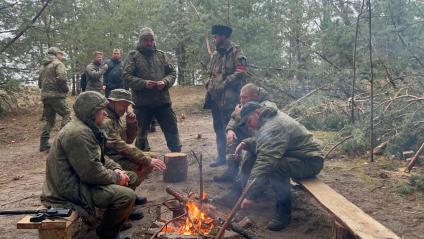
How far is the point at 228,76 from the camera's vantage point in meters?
7.00

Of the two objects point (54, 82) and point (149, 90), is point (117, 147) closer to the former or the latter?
point (149, 90)

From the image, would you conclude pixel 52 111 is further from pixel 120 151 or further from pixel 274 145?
pixel 274 145

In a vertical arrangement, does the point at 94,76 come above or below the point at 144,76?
above

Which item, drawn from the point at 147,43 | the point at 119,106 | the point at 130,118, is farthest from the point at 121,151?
the point at 147,43

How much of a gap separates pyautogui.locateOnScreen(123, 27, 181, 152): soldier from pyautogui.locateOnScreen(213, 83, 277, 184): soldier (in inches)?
49.9

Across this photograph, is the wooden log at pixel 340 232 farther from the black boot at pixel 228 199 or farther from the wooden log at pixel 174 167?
the wooden log at pixel 174 167

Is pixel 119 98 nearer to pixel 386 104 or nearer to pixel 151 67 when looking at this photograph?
pixel 151 67

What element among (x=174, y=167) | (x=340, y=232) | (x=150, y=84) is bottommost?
(x=340, y=232)

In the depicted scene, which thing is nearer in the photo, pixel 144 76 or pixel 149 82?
pixel 149 82

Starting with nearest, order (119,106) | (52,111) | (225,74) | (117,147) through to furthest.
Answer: (117,147)
(119,106)
(225,74)
(52,111)

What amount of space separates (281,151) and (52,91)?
6585 millimetres

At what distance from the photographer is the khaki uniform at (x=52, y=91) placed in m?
9.25

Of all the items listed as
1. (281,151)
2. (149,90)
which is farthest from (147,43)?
(281,151)

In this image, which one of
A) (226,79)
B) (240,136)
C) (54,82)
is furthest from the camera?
(54,82)
